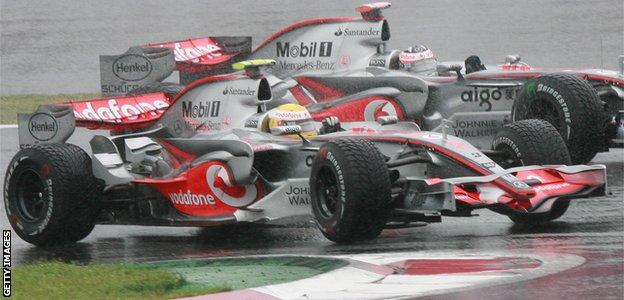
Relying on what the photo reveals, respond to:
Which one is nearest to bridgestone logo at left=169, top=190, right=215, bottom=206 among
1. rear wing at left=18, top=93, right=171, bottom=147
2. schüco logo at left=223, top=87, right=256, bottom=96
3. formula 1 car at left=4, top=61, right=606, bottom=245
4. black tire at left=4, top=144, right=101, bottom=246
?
formula 1 car at left=4, top=61, right=606, bottom=245

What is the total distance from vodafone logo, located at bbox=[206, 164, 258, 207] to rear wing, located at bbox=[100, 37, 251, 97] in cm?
407

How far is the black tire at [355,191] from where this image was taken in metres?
13.0

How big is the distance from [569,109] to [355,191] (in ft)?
13.6

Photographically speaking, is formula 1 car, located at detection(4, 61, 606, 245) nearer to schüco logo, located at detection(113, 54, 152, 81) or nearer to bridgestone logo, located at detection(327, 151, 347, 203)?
bridgestone logo, located at detection(327, 151, 347, 203)

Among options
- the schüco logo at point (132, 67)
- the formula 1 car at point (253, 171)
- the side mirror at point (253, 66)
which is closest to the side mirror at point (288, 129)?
the formula 1 car at point (253, 171)

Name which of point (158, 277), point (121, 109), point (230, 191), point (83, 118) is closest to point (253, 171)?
point (230, 191)

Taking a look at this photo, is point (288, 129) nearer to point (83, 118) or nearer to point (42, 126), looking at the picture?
point (83, 118)

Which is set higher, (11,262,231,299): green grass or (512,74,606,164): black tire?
(512,74,606,164): black tire

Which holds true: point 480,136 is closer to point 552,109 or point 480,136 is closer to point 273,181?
point 552,109

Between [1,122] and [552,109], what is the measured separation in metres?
10.2

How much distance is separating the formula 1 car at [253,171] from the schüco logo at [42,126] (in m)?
0.01

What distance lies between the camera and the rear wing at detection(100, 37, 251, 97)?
18.2 metres

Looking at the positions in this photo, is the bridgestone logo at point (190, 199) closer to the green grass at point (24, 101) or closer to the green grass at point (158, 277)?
the green grass at point (158, 277)

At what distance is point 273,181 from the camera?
14.5 metres
